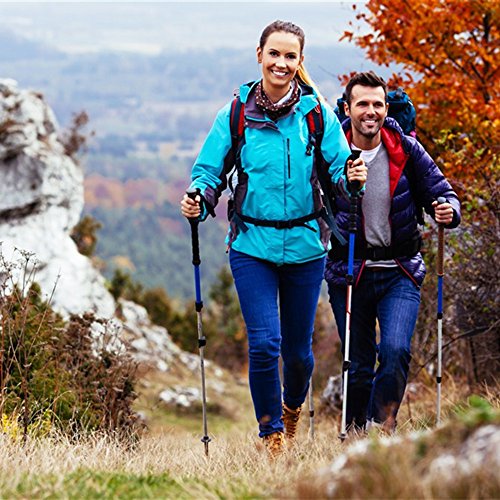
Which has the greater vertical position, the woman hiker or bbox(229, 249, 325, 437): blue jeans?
the woman hiker

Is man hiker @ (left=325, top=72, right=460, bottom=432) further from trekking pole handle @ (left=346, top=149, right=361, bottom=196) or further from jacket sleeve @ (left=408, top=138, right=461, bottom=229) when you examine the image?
trekking pole handle @ (left=346, top=149, right=361, bottom=196)

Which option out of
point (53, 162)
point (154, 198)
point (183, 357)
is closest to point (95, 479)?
point (53, 162)

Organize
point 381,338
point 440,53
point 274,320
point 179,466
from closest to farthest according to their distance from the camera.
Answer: point 179,466 → point 274,320 → point 381,338 → point 440,53

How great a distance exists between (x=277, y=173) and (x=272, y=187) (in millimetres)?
88

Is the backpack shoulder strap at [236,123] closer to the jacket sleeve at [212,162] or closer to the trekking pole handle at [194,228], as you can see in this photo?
the jacket sleeve at [212,162]

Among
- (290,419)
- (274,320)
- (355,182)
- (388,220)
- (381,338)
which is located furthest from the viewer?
(290,419)

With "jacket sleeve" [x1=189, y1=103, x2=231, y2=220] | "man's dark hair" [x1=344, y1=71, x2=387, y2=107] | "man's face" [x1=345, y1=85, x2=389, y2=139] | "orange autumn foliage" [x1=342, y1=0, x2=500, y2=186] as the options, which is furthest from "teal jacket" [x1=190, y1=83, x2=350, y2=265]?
"orange autumn foliage" [x1=342, y1=0, x2=500, y2=186]

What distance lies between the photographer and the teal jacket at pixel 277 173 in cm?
564

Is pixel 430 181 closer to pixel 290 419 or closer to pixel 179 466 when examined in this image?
pixel 290 419

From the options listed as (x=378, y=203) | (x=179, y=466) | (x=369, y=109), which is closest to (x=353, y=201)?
(x=378, y=203)

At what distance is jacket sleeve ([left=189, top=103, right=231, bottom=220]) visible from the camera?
5.73 m

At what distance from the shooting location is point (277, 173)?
222 inches

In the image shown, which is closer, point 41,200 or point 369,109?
point 369,109

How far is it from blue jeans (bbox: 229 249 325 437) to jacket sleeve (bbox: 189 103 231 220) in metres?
0.38
